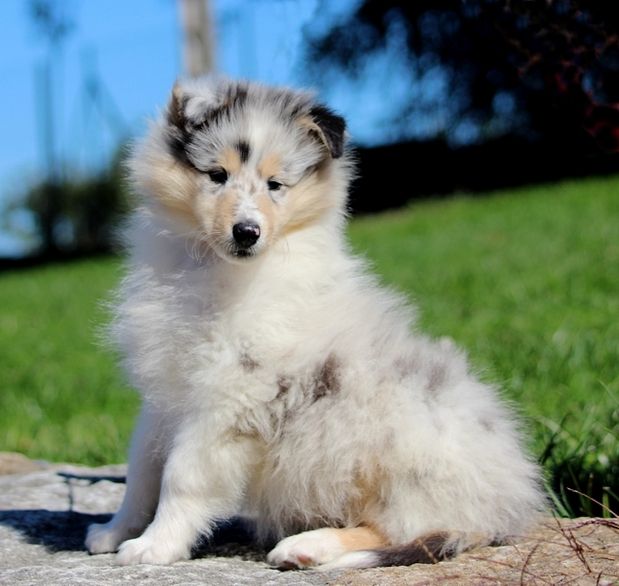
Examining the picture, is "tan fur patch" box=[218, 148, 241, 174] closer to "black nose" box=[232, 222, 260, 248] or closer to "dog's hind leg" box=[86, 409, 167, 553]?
"black nose" box=[232, 222, 260, 248]

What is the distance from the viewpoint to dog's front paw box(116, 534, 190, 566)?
320 cm

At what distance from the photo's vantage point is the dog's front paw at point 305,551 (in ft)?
10.5

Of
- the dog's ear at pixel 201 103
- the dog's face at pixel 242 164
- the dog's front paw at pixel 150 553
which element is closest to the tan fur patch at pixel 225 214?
the dog's face at pixel 242 164

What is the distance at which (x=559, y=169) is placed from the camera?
17703mm

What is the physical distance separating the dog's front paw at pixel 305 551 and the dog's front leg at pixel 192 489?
0.22 metres

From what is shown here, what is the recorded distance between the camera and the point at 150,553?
320 centimetres

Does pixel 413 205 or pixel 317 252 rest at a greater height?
pixel 317 252

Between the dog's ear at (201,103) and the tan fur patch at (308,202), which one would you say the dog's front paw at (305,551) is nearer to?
the tan fur patch at (308,202)

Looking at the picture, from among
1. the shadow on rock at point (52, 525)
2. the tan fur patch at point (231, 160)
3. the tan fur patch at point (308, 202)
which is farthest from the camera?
the shadow on rock at point (52, 525)

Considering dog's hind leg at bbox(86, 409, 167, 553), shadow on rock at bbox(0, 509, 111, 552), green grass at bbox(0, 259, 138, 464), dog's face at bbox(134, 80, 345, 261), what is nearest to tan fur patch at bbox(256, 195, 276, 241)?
dog's face at bbox(134, 80, 345, 261)

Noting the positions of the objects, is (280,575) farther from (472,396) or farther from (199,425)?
(472,396)

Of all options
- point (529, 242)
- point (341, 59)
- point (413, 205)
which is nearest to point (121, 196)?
point (413, 205)

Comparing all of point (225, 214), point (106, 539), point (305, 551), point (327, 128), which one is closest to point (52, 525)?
point (106, 539)

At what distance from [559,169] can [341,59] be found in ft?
37.5
